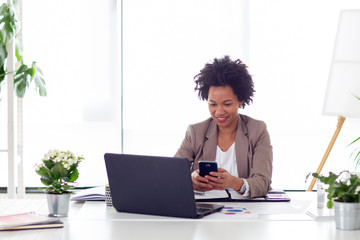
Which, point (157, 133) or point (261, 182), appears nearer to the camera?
point (261, 182)

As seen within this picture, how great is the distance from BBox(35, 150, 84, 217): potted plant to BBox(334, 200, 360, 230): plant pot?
952mm

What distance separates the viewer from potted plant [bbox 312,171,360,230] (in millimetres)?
1896

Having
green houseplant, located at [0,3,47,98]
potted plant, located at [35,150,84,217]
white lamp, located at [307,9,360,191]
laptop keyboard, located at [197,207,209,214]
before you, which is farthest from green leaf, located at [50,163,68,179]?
white lamp, located at [307,9,360,191]

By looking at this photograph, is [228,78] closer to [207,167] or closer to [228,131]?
[228,131]

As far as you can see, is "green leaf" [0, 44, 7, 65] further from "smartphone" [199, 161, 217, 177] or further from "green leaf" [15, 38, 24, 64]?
"smartphone" [199, 161, 217, 177]

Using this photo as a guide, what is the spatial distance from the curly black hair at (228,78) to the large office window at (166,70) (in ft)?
6.86

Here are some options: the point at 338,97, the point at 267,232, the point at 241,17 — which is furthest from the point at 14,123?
the point at 267,232

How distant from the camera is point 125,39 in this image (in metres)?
5.18

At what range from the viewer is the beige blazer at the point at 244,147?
9.29 feet

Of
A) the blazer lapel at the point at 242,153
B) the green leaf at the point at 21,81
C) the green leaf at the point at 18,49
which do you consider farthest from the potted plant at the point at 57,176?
the green leaf at the point at 18,49

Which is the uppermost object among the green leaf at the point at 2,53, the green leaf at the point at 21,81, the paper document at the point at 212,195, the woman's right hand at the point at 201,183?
the green leaf at the point at 2,53

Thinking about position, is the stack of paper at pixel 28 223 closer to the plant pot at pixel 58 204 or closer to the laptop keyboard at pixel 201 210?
the plant pot at pixel 58 204

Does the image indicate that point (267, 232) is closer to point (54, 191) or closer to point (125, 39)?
point (54, 191)

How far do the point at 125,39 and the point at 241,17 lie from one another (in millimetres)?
1059
